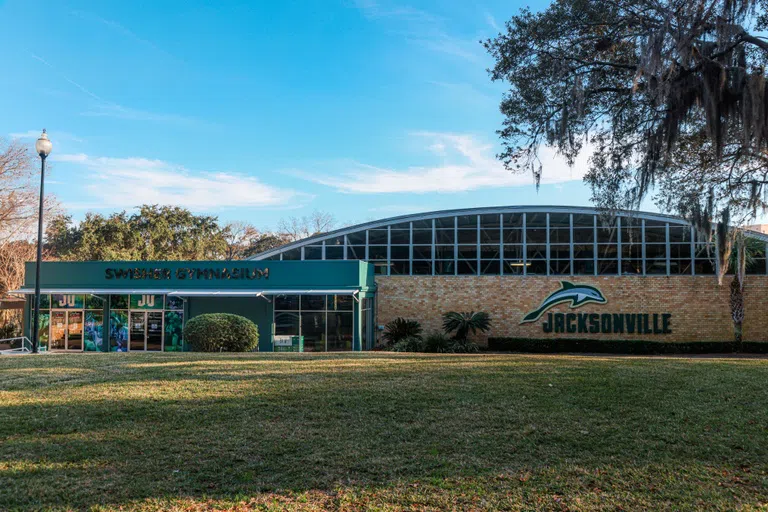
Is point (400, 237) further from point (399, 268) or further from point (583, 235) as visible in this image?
point (583, 235)

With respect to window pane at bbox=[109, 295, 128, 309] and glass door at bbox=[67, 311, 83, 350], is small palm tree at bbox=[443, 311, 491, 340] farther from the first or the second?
glass door at bbox=[67, 311, 83, 350]

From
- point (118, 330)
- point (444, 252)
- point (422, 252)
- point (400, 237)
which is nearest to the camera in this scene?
point (118, 330)

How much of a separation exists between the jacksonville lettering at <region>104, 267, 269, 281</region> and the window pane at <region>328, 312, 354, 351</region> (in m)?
3.17

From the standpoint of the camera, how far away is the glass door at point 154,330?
21438 millimetres

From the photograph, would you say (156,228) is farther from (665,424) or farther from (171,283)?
(665,424)

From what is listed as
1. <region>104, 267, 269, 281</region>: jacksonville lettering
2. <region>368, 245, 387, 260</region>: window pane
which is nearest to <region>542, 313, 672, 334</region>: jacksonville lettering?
<region>368, 245, 387, 260</region>: window pane

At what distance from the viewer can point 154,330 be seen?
70.7 ft

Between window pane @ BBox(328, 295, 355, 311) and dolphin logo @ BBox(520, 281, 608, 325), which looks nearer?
window pane @ BBox(328, 295, 355, 311)

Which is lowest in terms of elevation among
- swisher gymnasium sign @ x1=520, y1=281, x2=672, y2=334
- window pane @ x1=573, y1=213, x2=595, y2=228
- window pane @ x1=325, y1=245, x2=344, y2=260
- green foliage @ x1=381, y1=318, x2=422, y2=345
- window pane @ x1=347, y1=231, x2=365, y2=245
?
green foliage @ x1=381, y1=318, x2=422, y2=345

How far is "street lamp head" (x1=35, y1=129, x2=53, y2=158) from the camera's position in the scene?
45.1 feet

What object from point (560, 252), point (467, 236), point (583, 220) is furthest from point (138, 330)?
point (583, 220)

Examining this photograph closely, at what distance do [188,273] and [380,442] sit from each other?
18003 millimetres

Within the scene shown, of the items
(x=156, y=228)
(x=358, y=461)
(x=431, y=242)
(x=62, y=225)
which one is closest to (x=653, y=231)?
(x=431, y=242)

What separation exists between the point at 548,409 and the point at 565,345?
15.7 meters
